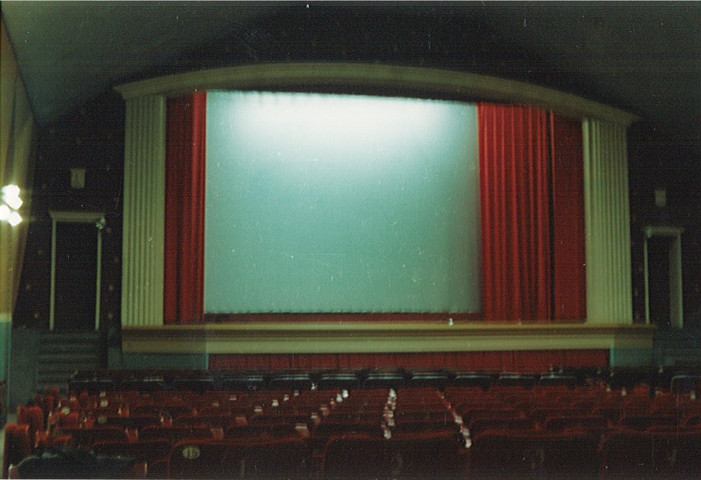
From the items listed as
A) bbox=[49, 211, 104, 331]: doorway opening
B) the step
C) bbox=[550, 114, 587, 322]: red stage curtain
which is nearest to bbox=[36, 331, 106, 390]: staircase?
the step

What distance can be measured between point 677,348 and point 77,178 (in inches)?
499

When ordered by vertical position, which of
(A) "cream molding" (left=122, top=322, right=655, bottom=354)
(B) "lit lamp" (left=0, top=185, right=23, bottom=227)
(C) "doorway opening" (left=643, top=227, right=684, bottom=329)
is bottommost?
(A) "cream molding" (left=122, top=322, right=655, bottom=354)

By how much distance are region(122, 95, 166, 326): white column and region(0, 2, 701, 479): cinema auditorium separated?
0.04 meters

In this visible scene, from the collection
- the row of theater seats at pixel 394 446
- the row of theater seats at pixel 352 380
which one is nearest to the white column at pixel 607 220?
the row of theater seats at pixel 352 380

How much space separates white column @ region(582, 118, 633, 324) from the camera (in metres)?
16.6

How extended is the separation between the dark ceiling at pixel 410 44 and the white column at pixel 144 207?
32.7 inches

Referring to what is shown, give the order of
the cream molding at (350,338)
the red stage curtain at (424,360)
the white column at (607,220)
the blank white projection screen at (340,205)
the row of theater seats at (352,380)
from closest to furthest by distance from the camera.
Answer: the row of theater seats at (352,380) < the cream molding at (350,338) < the red stage curtain at (424,360) < the blank white projection screen at (340,205) < the white column at (607,220)

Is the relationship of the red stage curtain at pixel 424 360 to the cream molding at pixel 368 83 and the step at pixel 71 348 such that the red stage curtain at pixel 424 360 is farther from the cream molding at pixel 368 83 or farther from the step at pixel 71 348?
the cream molding at pixel 368 83

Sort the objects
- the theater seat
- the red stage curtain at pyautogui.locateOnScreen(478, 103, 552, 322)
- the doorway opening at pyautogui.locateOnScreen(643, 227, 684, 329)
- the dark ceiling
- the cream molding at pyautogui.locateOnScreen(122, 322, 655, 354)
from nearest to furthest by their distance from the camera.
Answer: the theater seat
the dark ceiling
the cream molding at pyautogui.locateOnScreen(122, 322, 655, 354)
the red stage curtain at pyautogui.locateOnScreen(478, 103, 552, 322)
the doorway opening at pyautogui.locateOnScreen(643, 227, 684, 329)

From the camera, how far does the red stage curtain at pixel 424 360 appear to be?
14.4 metres

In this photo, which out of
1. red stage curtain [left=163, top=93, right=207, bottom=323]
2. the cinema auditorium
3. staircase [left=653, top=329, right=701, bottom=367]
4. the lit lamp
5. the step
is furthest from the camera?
staircase [left=653, top=329, right=701, bottom=367]

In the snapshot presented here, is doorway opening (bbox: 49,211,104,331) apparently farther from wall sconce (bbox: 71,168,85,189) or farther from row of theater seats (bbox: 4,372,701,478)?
row of theater seats (bbox: 4,372,701,478)

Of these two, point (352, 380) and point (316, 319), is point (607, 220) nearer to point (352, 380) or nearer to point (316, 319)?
point (316, 319)

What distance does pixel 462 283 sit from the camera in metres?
16.8
